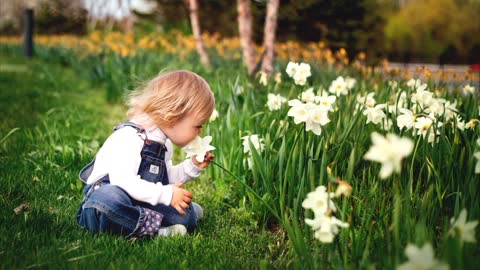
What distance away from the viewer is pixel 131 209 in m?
2.04

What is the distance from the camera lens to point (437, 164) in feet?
6.81

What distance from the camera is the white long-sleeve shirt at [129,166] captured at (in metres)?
1.98

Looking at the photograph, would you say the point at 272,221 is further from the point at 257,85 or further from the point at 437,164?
the point at 257,85

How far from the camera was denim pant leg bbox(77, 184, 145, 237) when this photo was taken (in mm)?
2008

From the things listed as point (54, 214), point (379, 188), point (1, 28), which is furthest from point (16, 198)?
point (1, 28)

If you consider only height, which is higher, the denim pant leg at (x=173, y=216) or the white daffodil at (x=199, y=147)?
the white daffodil at (x=199, y=147)

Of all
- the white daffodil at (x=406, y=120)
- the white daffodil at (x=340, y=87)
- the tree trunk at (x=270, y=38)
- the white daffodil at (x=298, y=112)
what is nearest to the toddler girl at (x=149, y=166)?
the white daffodil at (x=298, y=112)

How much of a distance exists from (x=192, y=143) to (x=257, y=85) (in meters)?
1.83

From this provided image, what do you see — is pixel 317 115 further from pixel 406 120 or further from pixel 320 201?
pixel 320 201

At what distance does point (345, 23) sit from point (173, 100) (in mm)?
11072

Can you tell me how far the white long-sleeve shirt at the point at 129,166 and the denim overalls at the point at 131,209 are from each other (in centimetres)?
3

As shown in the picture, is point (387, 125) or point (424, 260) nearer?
point (424, 260)

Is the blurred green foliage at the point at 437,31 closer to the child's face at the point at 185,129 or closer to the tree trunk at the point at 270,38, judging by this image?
the tree trunk at the point at 270,38

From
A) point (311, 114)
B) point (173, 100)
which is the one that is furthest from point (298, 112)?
point (173, 100)
